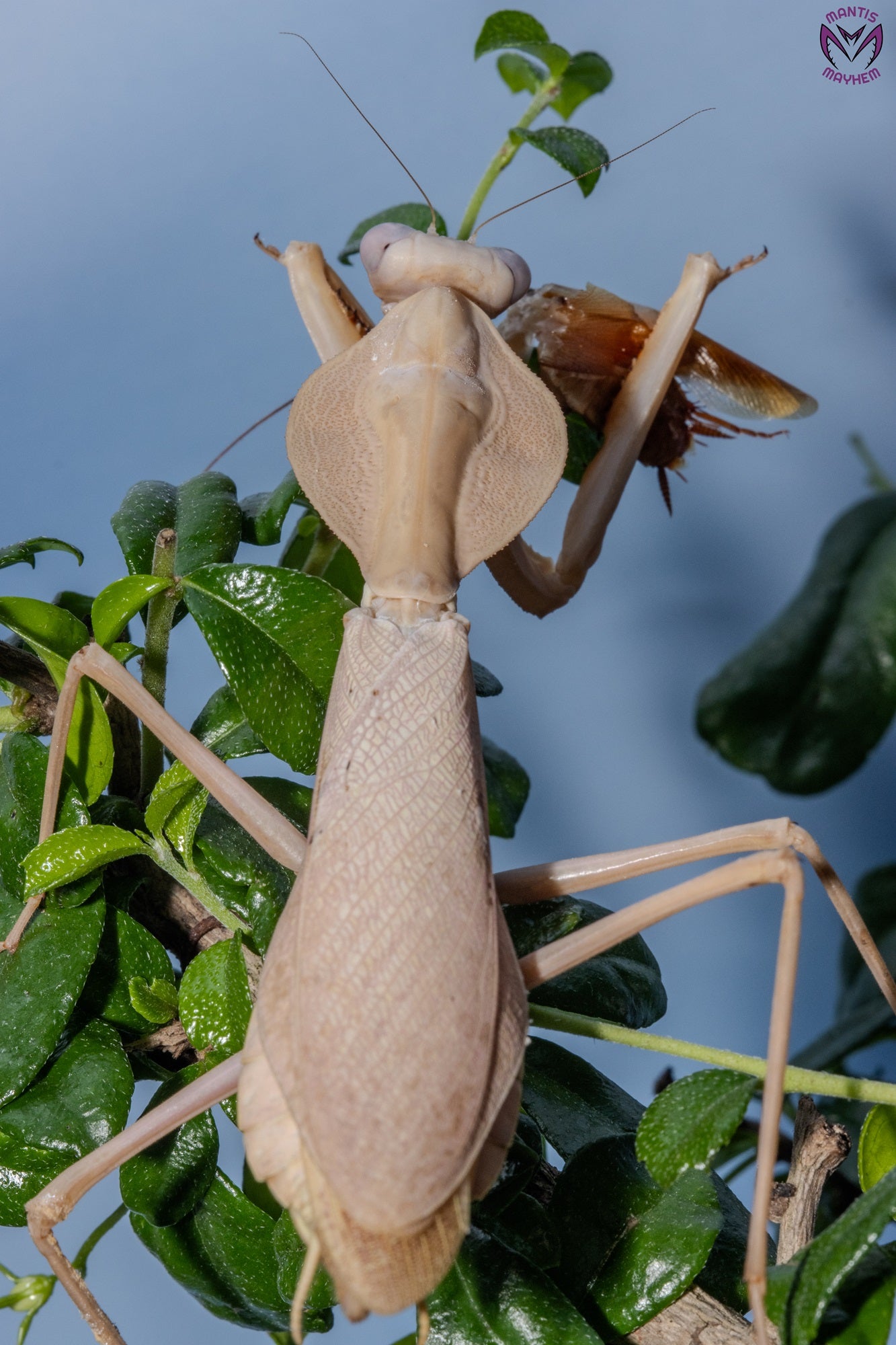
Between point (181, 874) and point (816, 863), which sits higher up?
point (181, 874)

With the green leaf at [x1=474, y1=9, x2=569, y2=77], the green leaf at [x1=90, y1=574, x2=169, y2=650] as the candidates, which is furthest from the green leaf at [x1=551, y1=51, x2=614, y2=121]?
the green leaf at [x1=90, y1=574, x2=169, y2=650]

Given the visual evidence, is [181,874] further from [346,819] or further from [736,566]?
[736,566]

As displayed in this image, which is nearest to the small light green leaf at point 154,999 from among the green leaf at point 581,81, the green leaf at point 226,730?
the green leaf at point 226,730

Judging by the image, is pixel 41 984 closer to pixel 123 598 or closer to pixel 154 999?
pixel 154 999

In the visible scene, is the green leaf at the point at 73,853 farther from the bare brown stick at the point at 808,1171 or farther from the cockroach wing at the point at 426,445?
the bare brown stick at the point at 808,1171

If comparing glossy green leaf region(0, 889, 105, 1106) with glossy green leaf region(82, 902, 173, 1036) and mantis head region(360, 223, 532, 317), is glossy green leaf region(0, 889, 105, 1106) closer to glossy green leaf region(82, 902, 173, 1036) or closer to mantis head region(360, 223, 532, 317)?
glossy green leaf region(82, 902, 173, 1036)

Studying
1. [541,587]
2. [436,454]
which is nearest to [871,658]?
[541,587]
